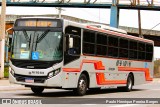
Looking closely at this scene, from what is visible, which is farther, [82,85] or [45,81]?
[82,85]

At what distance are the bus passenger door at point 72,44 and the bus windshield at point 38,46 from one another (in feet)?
0.92

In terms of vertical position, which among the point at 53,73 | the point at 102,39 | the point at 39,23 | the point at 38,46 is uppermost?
the point at 39,23

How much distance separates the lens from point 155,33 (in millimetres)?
86812

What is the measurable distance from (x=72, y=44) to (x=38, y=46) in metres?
1.41

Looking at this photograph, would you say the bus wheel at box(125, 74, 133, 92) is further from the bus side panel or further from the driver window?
the driver window

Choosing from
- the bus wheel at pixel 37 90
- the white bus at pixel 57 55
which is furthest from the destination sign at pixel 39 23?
the bus wheel at pixel 37 90

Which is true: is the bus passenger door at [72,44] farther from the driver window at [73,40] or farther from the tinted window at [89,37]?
the tinted window at [89,37]

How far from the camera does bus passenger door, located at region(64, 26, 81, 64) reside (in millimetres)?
17672

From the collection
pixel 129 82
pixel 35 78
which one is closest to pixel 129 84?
pixel 129 82

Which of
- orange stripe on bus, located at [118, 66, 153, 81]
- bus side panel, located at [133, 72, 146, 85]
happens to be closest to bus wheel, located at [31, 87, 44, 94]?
orange stripe on bus, located at [118, 66, 153, 81]

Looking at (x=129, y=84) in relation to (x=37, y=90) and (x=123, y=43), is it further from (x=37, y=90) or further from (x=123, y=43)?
(x=37, y=90)

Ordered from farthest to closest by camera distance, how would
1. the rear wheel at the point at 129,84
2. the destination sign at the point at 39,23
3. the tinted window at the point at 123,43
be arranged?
the rear wheel at the point at 129,84 < the tinted window at the point at 123,43 < the destination sign at the point at 39,23

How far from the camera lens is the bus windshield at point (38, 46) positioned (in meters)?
17.4

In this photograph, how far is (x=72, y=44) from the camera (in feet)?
59.4
